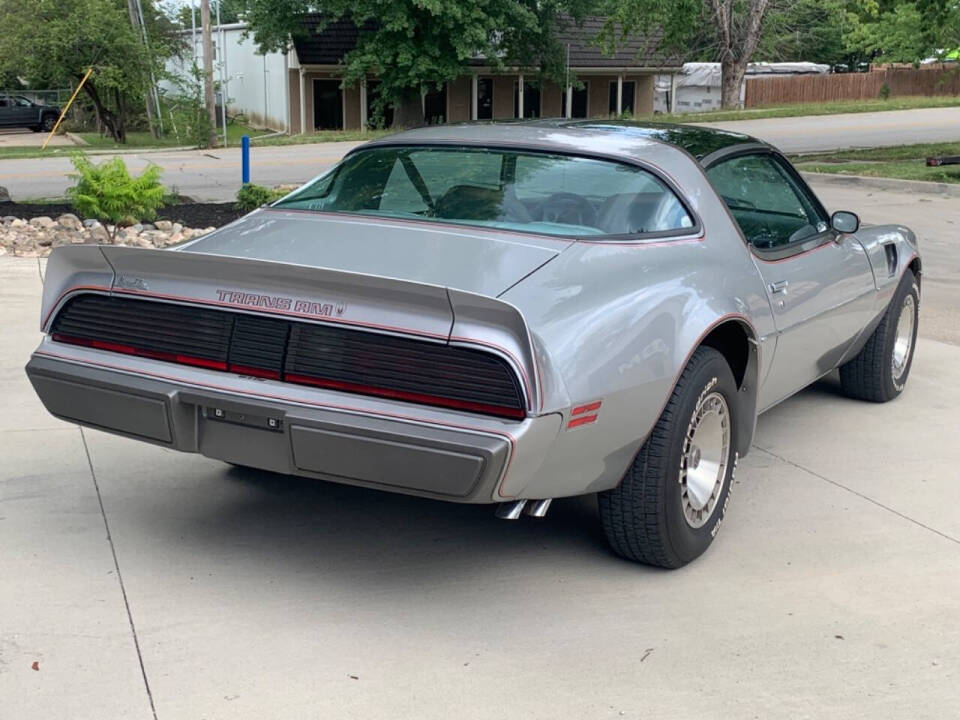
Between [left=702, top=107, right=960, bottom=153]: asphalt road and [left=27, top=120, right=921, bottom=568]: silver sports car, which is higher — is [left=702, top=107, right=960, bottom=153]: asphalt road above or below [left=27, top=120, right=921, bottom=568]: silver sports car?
below

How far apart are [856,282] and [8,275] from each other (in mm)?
6698

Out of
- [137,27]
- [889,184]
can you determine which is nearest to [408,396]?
[889,184]

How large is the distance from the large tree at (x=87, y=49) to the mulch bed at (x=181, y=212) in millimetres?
25170

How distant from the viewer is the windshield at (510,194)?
442 centimetres

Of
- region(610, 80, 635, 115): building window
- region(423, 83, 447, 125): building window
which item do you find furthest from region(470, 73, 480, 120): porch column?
region(610, 80, 635, 115): building window

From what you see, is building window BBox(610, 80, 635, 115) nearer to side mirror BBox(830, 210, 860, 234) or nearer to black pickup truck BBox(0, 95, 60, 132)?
black pickup truck BBox(0, 95, 60, 132)

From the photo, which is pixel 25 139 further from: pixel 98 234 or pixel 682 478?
pixel 682 478

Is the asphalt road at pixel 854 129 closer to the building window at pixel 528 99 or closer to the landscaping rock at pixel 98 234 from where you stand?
the building window at pixel 528 99

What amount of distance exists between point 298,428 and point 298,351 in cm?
25

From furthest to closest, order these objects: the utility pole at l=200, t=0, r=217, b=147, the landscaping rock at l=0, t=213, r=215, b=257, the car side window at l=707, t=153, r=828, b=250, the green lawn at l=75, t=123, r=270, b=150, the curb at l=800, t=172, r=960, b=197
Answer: the green lawn at l=75, t=123, r=270, b=150 < the utility pole at l=200, t=0, r=217, b=147 < the curb at l=800, t=172, r=960, b=197 < the landscaping rock at l=0, t=213, r=215, b=257 < the car side window at l=707, t=153, r=828, b=250

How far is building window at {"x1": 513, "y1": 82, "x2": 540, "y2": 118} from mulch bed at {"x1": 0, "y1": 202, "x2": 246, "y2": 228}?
32846mm

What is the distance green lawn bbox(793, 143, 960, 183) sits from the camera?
18.0 metres

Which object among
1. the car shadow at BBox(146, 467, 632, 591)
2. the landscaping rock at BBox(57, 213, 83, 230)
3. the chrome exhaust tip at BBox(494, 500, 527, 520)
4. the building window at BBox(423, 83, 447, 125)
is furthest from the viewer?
the building window at BBox(423, 83, 447, 125)

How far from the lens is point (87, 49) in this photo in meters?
37.9
